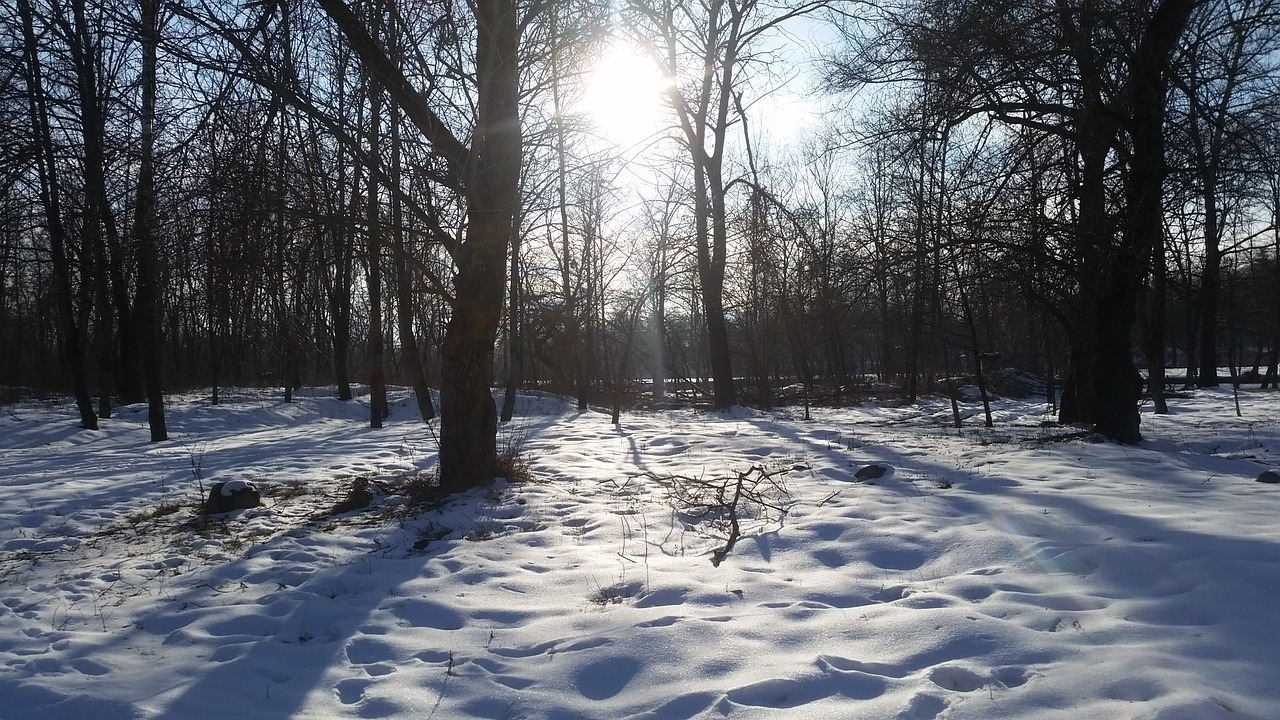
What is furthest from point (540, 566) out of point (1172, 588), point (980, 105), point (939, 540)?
point (980, 105)

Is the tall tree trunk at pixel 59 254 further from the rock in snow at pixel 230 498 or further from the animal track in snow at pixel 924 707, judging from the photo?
the animal track in snow at pixel 924 707

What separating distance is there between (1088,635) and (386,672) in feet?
9.79

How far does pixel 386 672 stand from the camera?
3379 millimetres

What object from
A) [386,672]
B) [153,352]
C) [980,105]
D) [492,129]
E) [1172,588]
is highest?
[980,105]

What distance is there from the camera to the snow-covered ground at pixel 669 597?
2.93m

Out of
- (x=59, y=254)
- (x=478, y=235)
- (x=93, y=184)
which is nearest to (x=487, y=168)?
(x=478, y=235)

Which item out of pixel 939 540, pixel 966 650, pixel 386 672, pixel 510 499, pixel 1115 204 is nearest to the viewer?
pixel 966 650

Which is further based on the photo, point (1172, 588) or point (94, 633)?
point (94, 633)

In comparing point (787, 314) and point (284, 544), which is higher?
point (787, 314)

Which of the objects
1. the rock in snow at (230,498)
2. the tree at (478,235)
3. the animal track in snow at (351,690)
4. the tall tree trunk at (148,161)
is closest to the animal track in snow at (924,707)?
the animal track in snow at (351,690)

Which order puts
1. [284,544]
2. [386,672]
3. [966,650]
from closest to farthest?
1. [966,650]
2. [386,672]
3. [284,544]

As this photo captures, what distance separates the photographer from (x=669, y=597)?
4086 mm

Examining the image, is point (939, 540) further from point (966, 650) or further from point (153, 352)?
point (153, 352)

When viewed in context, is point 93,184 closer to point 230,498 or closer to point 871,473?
point 230,498
